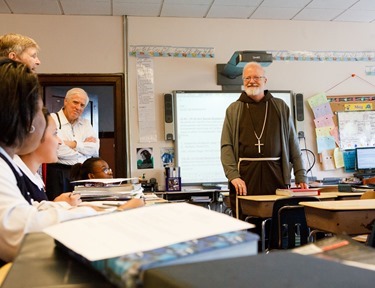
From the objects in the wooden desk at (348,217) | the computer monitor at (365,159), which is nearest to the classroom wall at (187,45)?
the computer monitor at (365,159)

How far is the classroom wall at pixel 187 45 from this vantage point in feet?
15.0

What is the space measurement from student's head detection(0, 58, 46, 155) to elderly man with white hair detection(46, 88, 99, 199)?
2.04m

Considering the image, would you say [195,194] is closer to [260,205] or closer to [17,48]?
[260,205]

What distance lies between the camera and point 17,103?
92 cm

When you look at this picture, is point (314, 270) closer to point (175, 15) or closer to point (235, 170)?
point (235, 170)

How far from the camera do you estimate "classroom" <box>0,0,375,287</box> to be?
456 centimetres

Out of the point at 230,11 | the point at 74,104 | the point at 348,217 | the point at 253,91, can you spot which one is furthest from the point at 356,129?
the point at 348,217

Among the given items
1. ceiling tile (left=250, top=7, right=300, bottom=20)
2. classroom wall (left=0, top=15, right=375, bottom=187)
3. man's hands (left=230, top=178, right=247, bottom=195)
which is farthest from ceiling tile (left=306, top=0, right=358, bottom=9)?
man's hands (left=230, top=178, right=247, bottom=195)

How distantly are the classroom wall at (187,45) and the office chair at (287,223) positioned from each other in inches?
86.9

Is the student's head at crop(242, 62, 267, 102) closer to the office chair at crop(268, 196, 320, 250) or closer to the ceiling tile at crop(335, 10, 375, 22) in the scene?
the office chair at crop(268, 196, 320, 250)

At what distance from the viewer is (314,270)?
36 centimetres

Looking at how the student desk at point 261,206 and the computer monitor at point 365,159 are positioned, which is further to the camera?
the computer monitor at point 365,159

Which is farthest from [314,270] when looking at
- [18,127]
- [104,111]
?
[104,111]

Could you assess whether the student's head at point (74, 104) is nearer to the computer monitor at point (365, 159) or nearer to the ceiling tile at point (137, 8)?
the ceiling tile at point (137, 8)
